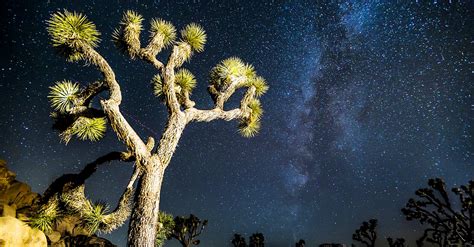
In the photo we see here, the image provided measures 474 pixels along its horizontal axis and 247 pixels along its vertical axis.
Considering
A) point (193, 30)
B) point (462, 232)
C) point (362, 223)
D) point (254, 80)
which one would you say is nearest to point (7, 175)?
point (193, 30)

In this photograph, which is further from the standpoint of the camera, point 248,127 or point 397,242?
point 397,242

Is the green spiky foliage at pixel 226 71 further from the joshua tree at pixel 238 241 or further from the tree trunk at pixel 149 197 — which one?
the joshua tree at pixel 238 241

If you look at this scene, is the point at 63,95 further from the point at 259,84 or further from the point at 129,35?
the point at 259,84

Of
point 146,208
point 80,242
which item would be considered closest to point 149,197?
point 146,208

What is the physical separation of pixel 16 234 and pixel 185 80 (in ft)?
17.0

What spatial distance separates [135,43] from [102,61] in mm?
1113

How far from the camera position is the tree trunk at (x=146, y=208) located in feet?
15.8

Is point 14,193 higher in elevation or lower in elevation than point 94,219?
higher

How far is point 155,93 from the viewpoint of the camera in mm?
8414

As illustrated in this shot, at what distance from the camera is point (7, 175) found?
29.3 feet

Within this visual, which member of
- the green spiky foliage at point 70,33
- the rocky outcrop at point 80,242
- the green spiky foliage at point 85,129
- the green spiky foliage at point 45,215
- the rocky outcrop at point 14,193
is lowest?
the rocky outcrop at point 80,242

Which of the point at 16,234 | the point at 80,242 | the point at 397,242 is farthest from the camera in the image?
the point at 397,242

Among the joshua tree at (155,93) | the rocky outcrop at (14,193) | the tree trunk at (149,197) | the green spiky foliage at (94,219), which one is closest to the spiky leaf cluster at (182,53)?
the joshua tree at (155,93)

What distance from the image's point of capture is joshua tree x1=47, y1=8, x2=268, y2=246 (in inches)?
205
